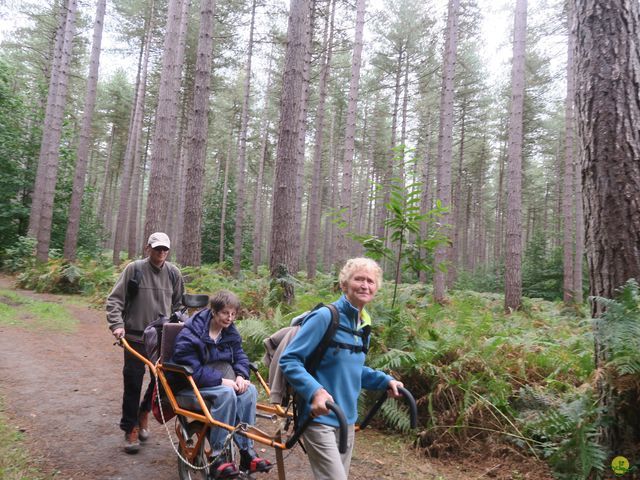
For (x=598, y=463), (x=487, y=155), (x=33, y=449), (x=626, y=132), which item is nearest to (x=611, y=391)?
(x=598, y=463)

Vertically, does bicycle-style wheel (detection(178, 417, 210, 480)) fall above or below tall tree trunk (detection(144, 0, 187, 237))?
below

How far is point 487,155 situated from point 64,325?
32.1 m

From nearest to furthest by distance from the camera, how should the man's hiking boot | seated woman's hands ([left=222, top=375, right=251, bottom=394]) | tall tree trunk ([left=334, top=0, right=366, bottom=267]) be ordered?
the man's hiking boot < seated woman's hands ([left=222, top=375, right=251, bottom=394]) < tall tree trunk ([left=334, top=0, right=366, bottom=267])

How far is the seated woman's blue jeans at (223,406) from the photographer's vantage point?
10.8ft

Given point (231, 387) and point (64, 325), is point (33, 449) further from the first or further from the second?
point (64, 325)

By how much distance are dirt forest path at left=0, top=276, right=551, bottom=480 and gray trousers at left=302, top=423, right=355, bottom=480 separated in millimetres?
267

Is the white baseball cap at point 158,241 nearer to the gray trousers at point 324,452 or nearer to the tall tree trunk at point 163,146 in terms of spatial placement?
the gray trousers at point 324,452

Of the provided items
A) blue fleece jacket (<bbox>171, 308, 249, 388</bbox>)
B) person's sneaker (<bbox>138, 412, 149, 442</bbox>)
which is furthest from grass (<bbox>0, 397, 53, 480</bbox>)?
blue fleece jacket (<bbox>171, 308, 249, 388</bbox>)

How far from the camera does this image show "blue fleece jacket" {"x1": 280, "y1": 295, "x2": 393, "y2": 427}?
90.5 inches

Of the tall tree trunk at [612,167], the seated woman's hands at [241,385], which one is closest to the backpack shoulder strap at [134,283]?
the seated woman's hands at [241,385]

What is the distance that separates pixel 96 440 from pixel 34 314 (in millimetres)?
7823

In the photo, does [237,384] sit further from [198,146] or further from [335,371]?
[198,146]
